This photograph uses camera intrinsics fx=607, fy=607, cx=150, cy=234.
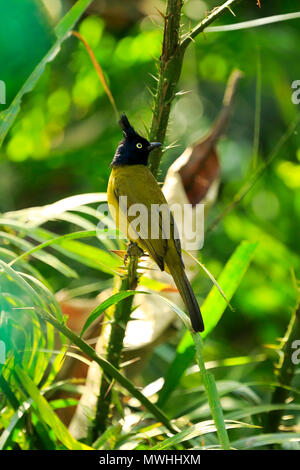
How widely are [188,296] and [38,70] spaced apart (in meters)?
0.56

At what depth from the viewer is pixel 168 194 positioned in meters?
1.54

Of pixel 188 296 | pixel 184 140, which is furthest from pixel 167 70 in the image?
pixel 184 140

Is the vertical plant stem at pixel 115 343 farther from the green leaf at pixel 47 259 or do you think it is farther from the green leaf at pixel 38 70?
the green leaf at pixel 38 70

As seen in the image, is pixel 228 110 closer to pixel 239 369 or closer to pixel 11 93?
pixel 239 369

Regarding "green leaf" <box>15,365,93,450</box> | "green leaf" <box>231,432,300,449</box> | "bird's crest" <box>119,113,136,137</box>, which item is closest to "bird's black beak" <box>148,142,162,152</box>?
"bird's crest" <box>119,113,136,137</box>

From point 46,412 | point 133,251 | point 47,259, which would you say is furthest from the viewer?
point 47,259

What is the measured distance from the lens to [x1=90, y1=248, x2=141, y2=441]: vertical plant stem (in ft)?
3.82

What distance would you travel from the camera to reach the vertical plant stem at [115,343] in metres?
1.16

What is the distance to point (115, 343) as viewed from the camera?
48.4 inches

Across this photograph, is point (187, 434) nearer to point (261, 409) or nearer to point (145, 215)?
point (261, 409)

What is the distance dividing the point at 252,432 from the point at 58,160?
1.33m

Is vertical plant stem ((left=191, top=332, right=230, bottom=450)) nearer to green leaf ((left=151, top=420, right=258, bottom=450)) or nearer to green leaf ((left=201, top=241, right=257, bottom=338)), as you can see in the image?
green leaf ((left=151, top=420, right=258, bottom=450))

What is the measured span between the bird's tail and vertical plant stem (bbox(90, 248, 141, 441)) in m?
0.12
